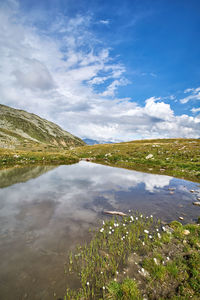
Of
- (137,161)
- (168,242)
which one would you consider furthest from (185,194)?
(137,161)

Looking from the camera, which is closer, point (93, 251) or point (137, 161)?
point (93, 251)

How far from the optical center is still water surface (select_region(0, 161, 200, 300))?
244 inches

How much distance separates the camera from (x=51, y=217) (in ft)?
38.6

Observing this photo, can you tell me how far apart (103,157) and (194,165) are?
3242 centimetres

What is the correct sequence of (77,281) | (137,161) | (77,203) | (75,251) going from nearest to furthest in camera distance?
(77,281) < (75,251) < (77,203) < (137,161)

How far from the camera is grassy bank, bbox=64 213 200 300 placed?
225 inches

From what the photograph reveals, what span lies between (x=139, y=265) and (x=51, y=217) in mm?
7663

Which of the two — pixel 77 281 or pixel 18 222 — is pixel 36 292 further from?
pixel 18 222

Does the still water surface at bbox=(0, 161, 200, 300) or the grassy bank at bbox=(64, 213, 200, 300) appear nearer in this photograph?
the grassy bank at bbox=(64, 213, 200, 300)

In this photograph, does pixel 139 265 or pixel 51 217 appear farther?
pixel 51 217

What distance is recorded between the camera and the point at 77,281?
6227 mm

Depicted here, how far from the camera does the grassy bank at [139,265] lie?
572cm

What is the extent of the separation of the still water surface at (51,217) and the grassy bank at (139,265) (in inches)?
34.9

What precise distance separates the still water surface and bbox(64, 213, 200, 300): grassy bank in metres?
0.89
